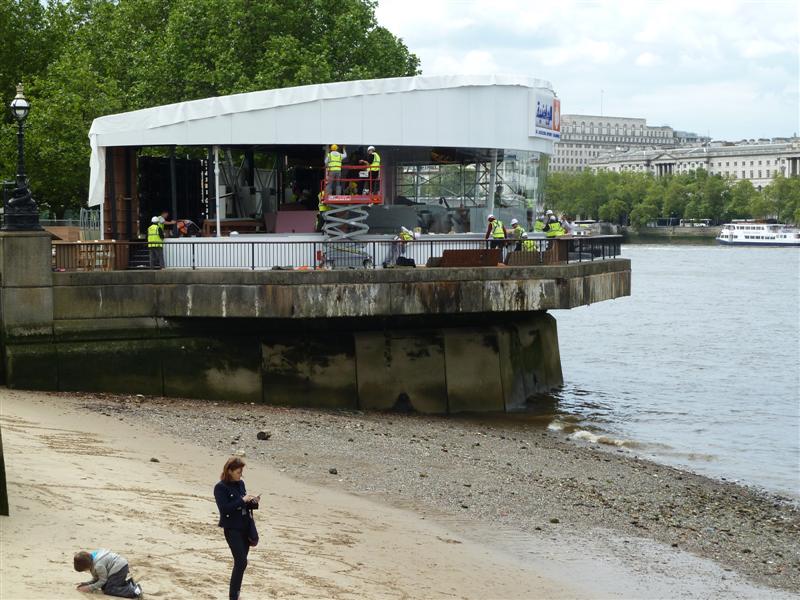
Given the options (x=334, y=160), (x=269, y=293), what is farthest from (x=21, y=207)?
(x=334, y=160)

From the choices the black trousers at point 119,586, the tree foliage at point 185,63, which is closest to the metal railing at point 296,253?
the black trousers at point 119,586

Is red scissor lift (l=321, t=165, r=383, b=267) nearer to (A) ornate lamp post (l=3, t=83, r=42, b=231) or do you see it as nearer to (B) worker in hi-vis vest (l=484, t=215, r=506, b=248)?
(B) worker in hi-vis vest (l=484, t=215, r=506, b=248)

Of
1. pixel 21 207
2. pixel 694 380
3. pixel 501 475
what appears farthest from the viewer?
pixel 694 380

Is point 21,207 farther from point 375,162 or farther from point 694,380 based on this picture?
point 694,380

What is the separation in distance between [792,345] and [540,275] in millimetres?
29684

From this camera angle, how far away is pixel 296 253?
2670cm

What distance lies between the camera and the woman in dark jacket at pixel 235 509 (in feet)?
36.3

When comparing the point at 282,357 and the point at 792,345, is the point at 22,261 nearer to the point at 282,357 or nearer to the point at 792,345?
the point at 282,357

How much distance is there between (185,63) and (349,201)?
76.7ft

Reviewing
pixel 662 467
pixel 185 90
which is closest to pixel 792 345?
pixel 185 90

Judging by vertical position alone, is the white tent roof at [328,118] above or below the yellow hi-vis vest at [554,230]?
above

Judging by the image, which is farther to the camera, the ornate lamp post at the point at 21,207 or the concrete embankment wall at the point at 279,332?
the concrete embankment wall at the point at 279,332

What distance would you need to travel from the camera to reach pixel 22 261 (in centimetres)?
2375

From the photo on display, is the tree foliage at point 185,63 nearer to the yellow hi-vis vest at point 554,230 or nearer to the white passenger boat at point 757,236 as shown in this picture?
the yellow hi-vis vest at point 554,230
